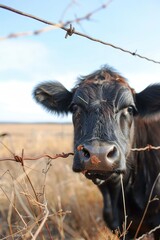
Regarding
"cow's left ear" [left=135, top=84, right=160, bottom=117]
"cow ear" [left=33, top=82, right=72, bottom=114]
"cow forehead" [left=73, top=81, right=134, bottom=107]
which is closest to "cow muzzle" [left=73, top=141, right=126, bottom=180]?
"cow forehead" [left=73, top=81, right=134, bottom=107]

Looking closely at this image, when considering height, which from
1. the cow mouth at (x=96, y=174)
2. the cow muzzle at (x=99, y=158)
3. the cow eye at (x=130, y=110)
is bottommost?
the cow mouth at (x=96, y=174)

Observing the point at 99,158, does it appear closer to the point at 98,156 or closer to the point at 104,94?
the point at 98,156

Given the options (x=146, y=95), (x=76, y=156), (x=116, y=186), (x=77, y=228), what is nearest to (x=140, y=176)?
(x=116, y=186)

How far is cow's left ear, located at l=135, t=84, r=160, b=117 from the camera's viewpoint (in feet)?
14.7

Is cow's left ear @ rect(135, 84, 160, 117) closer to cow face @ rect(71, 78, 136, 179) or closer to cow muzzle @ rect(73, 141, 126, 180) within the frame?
cow face @ rect(71, 78, 136, 179)

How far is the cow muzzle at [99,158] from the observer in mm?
3109

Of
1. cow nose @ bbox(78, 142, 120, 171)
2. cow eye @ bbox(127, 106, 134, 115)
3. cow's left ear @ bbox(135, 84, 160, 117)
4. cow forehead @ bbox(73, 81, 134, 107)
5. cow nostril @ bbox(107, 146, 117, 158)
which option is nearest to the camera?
cow nose @ bbox(78, 142, 120, 171)

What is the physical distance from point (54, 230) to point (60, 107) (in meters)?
2.24

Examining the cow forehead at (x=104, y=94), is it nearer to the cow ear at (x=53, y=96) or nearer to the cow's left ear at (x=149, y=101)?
the cow's left ear at (x=149, y=101)

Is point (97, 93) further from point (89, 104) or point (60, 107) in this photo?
point (60, 107)

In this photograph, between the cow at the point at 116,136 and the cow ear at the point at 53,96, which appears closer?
the cow at the point at 116,136

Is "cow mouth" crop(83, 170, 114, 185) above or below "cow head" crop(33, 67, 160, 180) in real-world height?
below

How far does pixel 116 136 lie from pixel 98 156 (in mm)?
515

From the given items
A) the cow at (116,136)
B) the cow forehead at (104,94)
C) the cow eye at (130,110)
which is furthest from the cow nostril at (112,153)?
the cow eye at (130,110)
